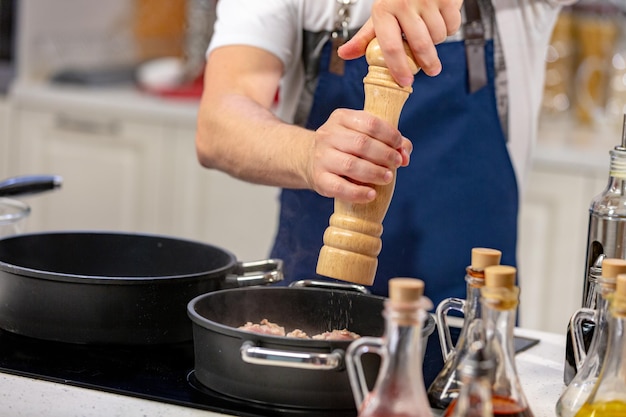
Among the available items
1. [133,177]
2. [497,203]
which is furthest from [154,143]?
[497,203]

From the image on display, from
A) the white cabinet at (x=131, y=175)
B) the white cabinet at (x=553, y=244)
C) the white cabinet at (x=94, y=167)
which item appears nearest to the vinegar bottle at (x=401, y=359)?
the white cabinet at (x=553, y=244)

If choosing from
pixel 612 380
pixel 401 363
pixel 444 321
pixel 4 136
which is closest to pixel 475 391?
pixel 401 363

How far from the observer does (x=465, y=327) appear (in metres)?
0.90

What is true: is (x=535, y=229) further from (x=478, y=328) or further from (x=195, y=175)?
(x=478, y=328)

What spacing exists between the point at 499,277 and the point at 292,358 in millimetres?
207

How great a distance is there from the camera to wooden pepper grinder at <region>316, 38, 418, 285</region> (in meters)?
1.02

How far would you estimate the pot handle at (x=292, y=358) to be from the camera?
91 centimetres

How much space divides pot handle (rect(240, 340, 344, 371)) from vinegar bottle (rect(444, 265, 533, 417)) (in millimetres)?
116

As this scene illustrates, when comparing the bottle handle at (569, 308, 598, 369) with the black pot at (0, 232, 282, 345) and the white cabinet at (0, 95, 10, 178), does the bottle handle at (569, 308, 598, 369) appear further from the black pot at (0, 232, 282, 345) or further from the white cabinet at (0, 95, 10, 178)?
the white cabinet at (0, 95, 10, 178)

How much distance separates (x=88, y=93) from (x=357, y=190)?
6.99 ft

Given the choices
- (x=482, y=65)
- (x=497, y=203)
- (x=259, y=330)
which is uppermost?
(x=482, y=65)

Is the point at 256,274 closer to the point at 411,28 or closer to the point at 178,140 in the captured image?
the point at 411,28

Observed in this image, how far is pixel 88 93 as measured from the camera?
3027 millimetres

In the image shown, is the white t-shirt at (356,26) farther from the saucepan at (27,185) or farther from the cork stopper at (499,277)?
the cork stopper at (499,277)
